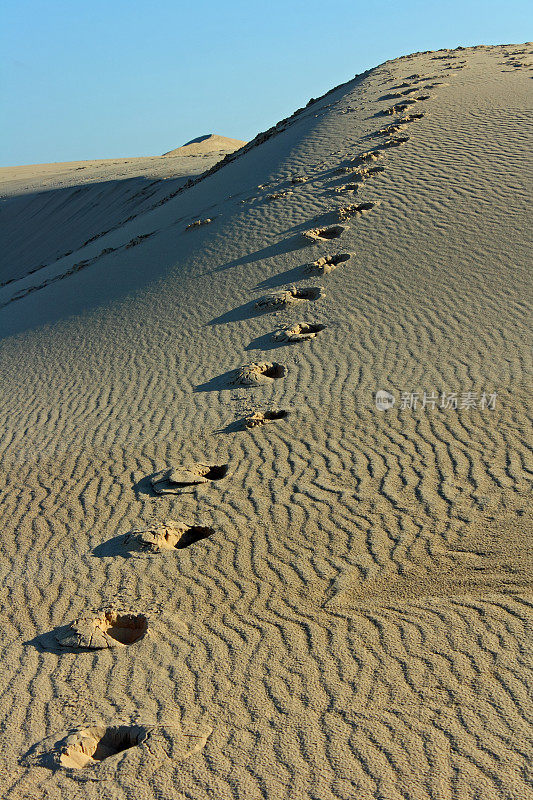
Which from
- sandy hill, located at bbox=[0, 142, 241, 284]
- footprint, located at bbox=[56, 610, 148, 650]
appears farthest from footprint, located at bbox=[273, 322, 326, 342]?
sandy hill, located at bbox=[0, 142, 241, 284]

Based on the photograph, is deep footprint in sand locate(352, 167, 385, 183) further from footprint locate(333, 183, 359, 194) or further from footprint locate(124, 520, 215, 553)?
footprint locate(124, 520, 215, 553)

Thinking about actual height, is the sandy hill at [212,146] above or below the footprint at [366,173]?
above

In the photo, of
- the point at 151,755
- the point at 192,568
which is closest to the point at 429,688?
the point at 151,755

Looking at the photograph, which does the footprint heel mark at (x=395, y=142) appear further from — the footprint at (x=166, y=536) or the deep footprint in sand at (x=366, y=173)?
the footprint at (x=166, y=536)

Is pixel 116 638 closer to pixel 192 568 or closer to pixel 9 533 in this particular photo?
pixel 192 568

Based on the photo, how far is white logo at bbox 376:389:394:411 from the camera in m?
7.61

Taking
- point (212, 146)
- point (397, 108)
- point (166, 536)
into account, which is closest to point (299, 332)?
point (166, 536)

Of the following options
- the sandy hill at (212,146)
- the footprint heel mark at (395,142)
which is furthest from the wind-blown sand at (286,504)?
the sandy hill at (212,146)

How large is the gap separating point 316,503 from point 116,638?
6.63 ft

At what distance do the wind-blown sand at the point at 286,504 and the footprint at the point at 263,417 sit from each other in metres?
0.04

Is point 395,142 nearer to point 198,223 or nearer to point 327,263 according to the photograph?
point 198,223

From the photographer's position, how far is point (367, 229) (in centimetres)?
1191

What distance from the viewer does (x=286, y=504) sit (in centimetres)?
623

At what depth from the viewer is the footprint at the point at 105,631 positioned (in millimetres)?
4945
